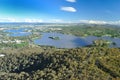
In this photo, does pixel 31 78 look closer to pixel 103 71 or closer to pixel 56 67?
pixel 56 67

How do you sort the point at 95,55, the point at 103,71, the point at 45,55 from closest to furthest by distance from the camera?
the point at 103,71 < the point at 95,55 < the point at 45,55

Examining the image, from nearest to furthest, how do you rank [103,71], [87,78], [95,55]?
1. [87,78]
2. [103,71]
3. [95,55]

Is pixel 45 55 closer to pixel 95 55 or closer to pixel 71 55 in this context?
pixel 71 55

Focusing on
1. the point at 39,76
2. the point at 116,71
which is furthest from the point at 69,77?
the point at 116,71

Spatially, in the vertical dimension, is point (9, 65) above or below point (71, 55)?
below

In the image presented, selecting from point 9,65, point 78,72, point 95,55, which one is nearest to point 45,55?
point 9,65

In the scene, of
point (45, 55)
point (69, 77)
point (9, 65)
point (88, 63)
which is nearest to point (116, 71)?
point (88, 63)

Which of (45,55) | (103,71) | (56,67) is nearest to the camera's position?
(103,71)

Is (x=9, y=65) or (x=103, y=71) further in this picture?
(x=9, y=65)

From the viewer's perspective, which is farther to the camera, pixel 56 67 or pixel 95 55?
pixel 95 55
